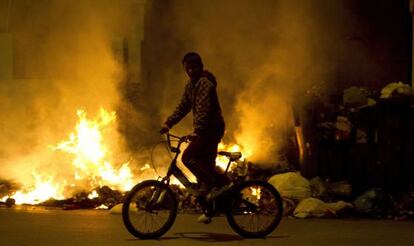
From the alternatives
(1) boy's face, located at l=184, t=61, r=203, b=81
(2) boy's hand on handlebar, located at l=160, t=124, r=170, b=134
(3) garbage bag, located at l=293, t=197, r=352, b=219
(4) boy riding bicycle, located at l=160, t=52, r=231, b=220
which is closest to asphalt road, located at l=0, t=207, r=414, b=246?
(3) garbage bag, located at l=293, t=197, r=352, b=219

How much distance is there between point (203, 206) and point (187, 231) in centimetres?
54

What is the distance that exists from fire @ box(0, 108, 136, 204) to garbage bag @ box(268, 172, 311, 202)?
2485 mm

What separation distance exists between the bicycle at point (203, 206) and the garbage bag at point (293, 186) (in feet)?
7.63

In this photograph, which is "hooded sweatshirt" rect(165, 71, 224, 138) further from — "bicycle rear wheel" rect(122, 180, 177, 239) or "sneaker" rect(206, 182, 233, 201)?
"bicycle rear wheel" rect(122, 180, 177, 239)

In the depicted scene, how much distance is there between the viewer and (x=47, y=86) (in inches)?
537

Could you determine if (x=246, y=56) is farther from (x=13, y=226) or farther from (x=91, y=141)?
(x=13, y=226)

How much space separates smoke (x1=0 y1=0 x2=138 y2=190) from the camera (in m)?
13.3

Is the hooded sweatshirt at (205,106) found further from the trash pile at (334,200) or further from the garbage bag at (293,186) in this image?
the garbage bag at (293,186)

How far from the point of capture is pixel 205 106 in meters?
8.44

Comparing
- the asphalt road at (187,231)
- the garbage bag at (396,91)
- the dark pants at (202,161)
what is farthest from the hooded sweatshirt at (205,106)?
the garbage bag at (396,91)

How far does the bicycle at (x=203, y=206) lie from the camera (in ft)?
27.6

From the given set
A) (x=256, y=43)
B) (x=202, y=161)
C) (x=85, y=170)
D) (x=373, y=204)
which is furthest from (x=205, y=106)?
(x=256, y=43)

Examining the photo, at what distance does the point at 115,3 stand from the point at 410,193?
6501mm

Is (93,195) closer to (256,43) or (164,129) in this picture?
(164,129)
